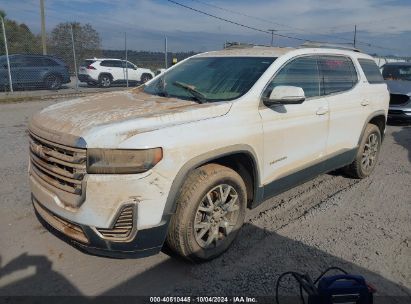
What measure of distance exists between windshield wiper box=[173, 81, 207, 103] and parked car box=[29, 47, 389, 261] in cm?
1

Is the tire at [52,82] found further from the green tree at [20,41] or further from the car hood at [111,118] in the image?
the car hood at [111,118]

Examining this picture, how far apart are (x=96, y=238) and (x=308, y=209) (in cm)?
264

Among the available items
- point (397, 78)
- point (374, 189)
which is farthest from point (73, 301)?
point (397, 78)

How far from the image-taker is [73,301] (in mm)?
2842

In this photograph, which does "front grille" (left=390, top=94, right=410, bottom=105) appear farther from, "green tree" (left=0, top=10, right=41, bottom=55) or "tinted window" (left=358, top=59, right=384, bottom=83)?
"green tree" (left=0, top=10, right=41, bottom=55)

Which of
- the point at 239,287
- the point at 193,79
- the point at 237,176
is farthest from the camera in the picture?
the point at 193,79

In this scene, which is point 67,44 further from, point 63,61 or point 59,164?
point 59,164

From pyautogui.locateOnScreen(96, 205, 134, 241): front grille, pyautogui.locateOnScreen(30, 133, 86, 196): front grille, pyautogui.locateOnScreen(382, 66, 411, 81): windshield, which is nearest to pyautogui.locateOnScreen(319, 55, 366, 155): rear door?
pyautogui.locateOnScreen(96, 205, 134, 241): front grille

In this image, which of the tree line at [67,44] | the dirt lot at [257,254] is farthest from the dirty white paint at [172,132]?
the tree line at [67,44]

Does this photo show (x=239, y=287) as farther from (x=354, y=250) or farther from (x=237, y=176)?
(x=354, y=250)

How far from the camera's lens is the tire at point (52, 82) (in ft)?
58.3

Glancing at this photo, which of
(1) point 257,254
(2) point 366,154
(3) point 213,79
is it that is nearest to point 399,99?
(2) point 366,154

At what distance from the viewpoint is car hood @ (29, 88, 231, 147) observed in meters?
2.72

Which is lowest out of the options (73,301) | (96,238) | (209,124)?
(73,301)
